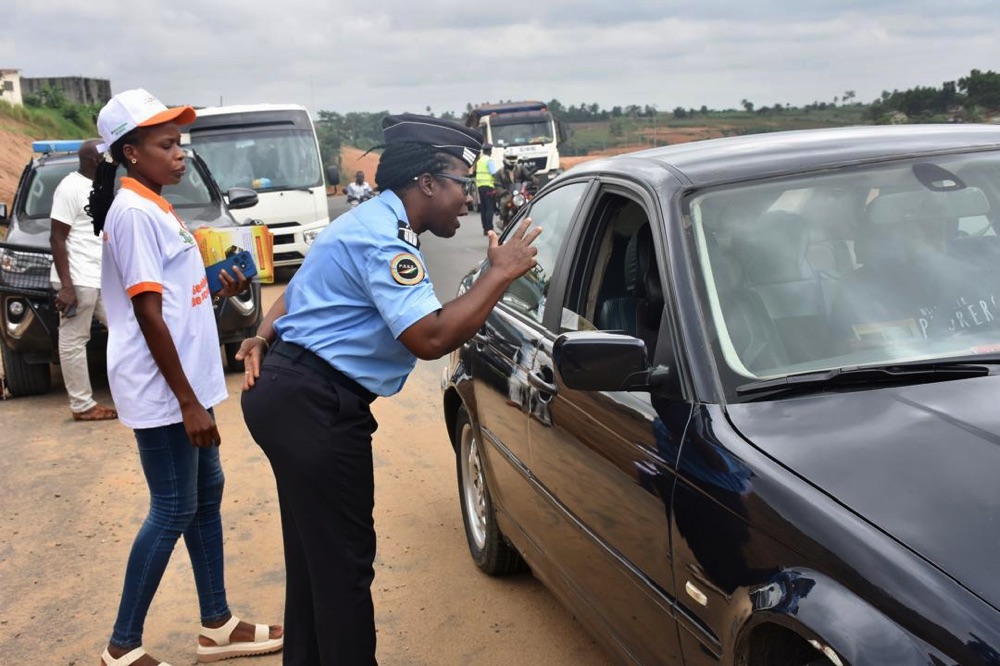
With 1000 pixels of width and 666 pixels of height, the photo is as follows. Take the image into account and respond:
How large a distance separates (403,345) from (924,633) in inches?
63.8

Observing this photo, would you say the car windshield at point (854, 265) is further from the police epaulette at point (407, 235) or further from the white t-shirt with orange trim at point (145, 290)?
the white t-shirt with orange trim at point (145, 290)

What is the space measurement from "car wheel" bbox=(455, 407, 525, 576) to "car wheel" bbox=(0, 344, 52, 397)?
5.08 m

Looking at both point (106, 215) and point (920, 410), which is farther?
point (106, 215)

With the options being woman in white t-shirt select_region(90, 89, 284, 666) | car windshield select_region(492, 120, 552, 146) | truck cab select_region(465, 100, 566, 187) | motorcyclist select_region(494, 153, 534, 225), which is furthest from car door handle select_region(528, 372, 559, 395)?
car windshield select_region(492, 120, 552, 146)

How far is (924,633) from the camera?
1.95m

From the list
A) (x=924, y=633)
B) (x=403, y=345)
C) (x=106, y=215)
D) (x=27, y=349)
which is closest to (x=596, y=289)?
(x=403, y=345)

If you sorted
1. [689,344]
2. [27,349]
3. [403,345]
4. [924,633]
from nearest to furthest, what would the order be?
[924,633] < [689,344] < [403,345] < [27,349]

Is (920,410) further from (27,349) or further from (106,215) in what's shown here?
(27,349)

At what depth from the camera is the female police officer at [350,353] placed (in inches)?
119

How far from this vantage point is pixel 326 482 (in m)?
3.19

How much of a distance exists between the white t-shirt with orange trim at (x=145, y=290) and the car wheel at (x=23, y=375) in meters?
5.63

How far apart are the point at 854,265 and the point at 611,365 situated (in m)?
0.81

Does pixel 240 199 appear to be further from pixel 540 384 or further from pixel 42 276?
pixel 540 384

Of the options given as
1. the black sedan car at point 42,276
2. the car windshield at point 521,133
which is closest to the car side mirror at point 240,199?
the black sedan car at point 42,276
